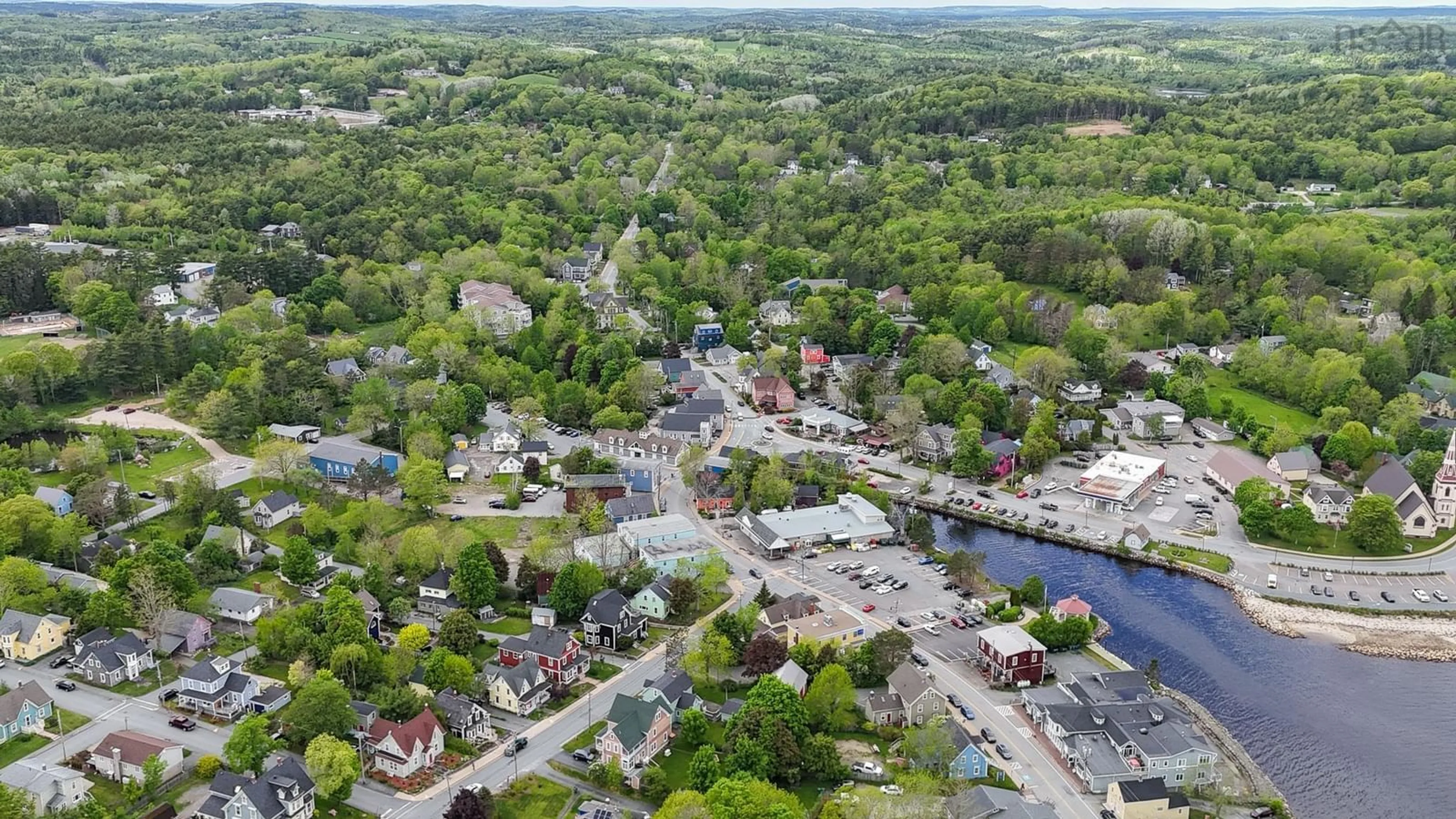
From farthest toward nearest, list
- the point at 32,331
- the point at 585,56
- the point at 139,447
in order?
the point at 585,56 < the point at 32,331 < the point at 139,447

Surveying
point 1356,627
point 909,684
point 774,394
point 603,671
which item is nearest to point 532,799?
point 603,671

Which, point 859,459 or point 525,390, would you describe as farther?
point 525,390

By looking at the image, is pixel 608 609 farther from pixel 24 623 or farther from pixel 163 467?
pixel 163 467

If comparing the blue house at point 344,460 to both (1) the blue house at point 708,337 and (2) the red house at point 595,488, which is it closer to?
(2) the red house at point 595,488

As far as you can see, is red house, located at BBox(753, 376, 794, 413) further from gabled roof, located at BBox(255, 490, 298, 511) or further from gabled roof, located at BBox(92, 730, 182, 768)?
gabled roof, located at BBox(92, 730, 182, 768)

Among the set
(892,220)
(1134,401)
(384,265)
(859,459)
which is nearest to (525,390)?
(859,459)

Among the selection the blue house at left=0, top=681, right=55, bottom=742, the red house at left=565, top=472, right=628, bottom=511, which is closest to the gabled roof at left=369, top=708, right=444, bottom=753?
the blue house at left=0, top=681, right=55, bottom=742

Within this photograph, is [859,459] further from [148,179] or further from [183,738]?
[148,179]
